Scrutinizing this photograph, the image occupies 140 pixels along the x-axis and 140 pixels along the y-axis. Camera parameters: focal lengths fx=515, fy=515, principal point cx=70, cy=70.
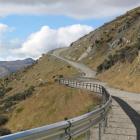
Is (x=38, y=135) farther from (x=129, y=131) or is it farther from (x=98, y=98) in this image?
(x=98, y=98)

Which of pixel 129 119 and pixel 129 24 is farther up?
pixel 129 24

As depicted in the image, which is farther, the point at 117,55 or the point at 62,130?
the point at 117,55

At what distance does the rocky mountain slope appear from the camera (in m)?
62.0

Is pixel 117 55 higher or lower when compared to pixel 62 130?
higher

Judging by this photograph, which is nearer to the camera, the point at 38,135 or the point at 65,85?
the point at 38,135

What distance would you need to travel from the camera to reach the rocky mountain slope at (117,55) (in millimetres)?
61972

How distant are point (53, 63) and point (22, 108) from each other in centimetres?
9387

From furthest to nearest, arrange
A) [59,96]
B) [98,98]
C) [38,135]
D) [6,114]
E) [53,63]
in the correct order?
[53,63]
[6,114]
[59,96]
[98,98]
[38,135]

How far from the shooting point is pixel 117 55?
85312 millimetres

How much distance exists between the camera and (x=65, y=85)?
61.4 meters

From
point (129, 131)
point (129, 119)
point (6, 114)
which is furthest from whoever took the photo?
point (6, 114)

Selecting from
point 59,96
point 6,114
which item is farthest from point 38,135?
point 6,114

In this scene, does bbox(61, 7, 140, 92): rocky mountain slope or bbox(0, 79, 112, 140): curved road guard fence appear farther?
bbox(61, 7, 140, 92): rocky mountain slope

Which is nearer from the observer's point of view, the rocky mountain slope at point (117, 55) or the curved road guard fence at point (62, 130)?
the curved road guard fence at point (62, 130)
